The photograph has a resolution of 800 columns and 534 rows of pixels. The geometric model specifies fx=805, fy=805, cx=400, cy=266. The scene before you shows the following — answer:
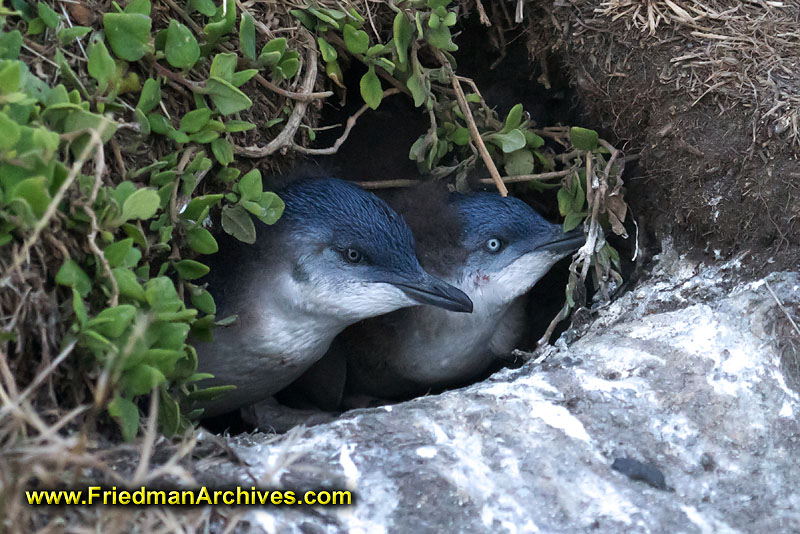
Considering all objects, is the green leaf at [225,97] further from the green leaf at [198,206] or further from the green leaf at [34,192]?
the green leaf at [34,192]

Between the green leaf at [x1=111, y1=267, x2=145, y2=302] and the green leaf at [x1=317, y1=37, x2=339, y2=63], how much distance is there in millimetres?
1144

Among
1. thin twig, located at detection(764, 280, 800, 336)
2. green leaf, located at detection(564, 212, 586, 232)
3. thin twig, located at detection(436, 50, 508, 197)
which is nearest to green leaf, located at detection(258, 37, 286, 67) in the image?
thin twig, located at detection(436, 50, 508, 197)

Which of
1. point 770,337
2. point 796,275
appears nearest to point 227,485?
point 770,337

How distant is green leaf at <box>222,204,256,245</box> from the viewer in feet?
8.24

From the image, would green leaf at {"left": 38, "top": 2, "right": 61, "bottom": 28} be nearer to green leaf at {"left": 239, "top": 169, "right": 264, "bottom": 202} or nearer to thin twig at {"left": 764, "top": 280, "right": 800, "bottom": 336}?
green leaf at {"left": 239, "top": 169, "right": 264, "bottom": 202}

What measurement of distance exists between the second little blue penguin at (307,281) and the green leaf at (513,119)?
62 centimetres

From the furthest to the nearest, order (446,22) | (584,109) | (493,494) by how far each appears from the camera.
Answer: (584,109) < (446,22) < (493,494)

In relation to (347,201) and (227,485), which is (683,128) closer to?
(347,201)

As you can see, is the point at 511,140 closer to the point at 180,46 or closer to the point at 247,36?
the point at 247,36

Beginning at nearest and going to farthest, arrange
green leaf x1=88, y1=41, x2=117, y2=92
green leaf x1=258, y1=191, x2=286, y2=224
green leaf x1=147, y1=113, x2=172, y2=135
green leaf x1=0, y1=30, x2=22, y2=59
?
green leaf x1=0, y1=30, x2=22, y2=59
green leaf x1=88, y1=41, x2=117, y2=92
green leaf x1=147, y1=113, x2=172, y2=135
green leaf x1=258, y1=191, x2=286, y2=224

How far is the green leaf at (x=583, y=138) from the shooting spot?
307cm

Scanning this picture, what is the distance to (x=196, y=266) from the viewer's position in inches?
89.9

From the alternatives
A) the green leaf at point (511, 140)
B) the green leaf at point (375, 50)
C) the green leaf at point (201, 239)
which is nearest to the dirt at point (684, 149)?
the green leaf at point (511, 140)

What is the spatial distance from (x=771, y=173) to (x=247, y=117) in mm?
1738
